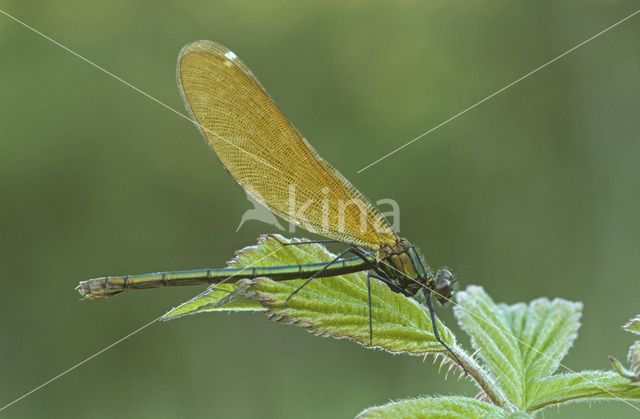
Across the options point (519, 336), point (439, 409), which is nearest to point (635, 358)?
point (439, 409)

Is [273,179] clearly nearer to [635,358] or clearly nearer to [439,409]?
[439,409]

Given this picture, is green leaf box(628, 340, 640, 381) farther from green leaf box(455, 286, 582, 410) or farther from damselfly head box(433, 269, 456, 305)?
damselfly head box(433, 269, 456, 305)

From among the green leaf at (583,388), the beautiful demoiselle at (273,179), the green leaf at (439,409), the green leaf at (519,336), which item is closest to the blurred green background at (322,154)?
the green leaf at (519,336)

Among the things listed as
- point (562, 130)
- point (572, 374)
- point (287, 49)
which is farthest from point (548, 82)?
point (572, 374)

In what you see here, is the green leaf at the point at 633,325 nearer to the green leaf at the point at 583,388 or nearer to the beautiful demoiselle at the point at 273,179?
the green leaf at the point at 583,388

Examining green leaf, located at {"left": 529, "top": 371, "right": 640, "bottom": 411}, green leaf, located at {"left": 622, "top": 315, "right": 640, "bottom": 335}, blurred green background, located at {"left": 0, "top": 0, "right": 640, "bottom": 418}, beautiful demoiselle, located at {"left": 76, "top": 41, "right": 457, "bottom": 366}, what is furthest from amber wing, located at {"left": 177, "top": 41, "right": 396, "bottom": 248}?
blurred green background, located at {"left": 0, "top": 0, "right": 640, "bottom": 418}
